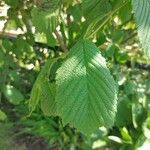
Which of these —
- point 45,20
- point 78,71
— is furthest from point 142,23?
point 45,20

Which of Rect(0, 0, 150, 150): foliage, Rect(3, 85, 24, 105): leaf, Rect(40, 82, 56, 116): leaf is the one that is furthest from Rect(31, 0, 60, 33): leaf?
Rect(3, 85, 24, 105): leaf

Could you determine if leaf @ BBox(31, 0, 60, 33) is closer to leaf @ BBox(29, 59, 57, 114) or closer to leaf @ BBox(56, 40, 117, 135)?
leaf @ BBox(29, 59, 57, 114)

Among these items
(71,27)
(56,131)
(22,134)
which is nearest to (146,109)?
(56,131)

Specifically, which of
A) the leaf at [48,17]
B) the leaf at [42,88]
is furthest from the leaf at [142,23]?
the leaf at [48,17]

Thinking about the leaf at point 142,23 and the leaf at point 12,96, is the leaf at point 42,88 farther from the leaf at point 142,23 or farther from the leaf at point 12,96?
the leaf at point 12,96

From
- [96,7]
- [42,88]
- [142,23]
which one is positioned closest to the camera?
[142,23]

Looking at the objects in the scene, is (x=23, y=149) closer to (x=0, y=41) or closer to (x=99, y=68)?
(x=0, y=41)

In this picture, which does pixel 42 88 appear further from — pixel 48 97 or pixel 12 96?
pixel 12 96

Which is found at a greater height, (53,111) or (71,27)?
(71,27)
